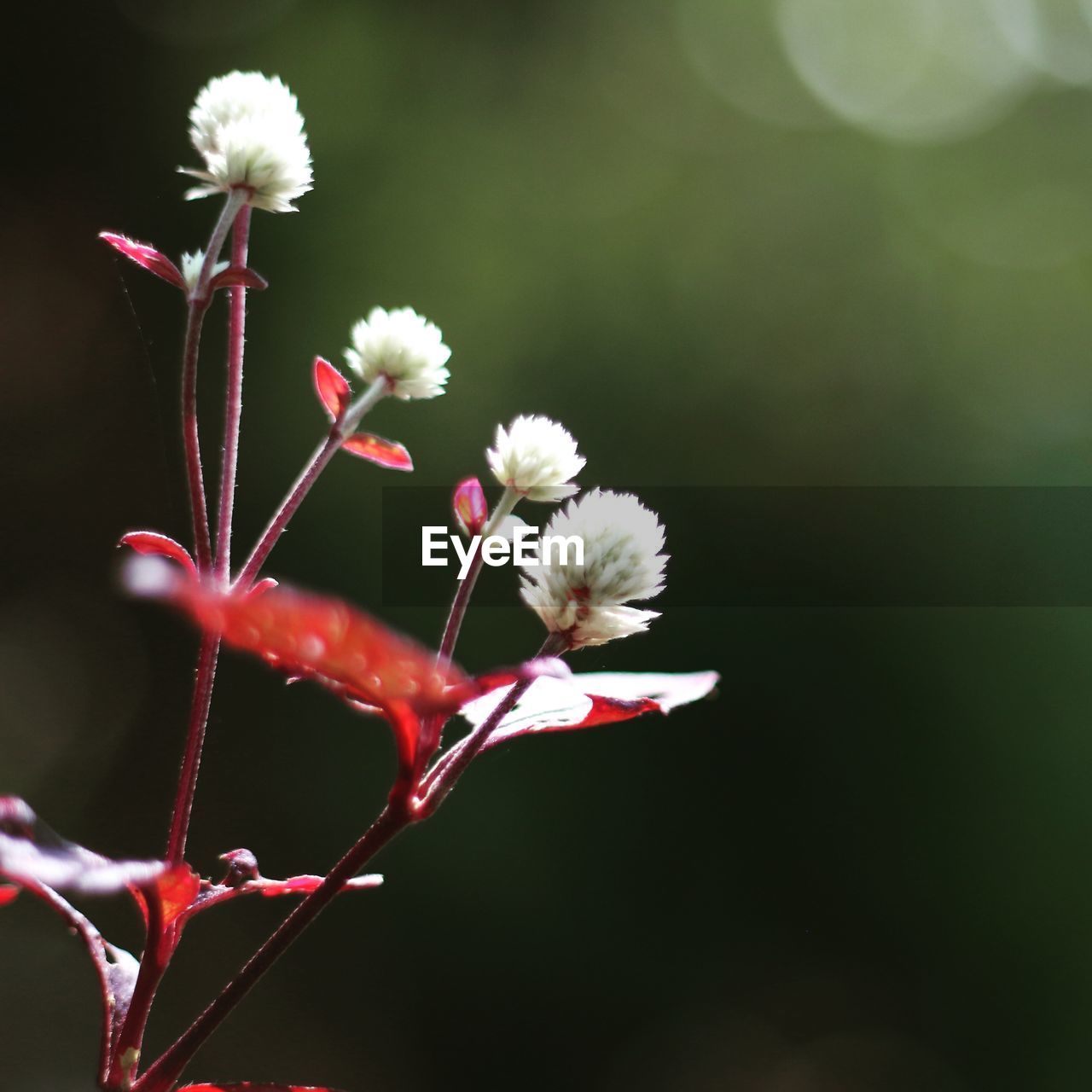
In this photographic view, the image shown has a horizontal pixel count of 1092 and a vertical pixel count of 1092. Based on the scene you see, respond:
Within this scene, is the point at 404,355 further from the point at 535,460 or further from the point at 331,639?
the point at 331,639

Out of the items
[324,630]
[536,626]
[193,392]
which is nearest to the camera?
[324,630]

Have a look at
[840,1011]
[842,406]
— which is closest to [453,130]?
[842,406]

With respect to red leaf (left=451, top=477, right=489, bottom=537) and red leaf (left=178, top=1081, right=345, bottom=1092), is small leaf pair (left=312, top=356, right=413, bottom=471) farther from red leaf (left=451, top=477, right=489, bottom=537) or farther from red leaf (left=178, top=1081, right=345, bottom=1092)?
red leaf (left=178, top=1081, right=345, bottom=1092)

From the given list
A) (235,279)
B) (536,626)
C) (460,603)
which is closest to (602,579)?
(460,603)

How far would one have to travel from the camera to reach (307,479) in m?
0.34

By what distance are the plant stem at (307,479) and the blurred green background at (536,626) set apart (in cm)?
94

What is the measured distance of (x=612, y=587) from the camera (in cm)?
31

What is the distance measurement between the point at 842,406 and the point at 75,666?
1299 mm

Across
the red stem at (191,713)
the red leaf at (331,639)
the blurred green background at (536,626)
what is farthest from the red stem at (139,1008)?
the blurred green background at (536,626)

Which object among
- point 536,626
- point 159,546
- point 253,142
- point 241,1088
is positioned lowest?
point 241,1088

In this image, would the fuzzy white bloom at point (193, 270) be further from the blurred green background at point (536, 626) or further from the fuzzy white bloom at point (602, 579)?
the blurred green background at point (536, 626)

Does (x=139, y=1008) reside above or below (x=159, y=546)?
below

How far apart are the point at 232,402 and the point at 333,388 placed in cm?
3

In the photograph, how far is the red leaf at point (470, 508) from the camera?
35cm
